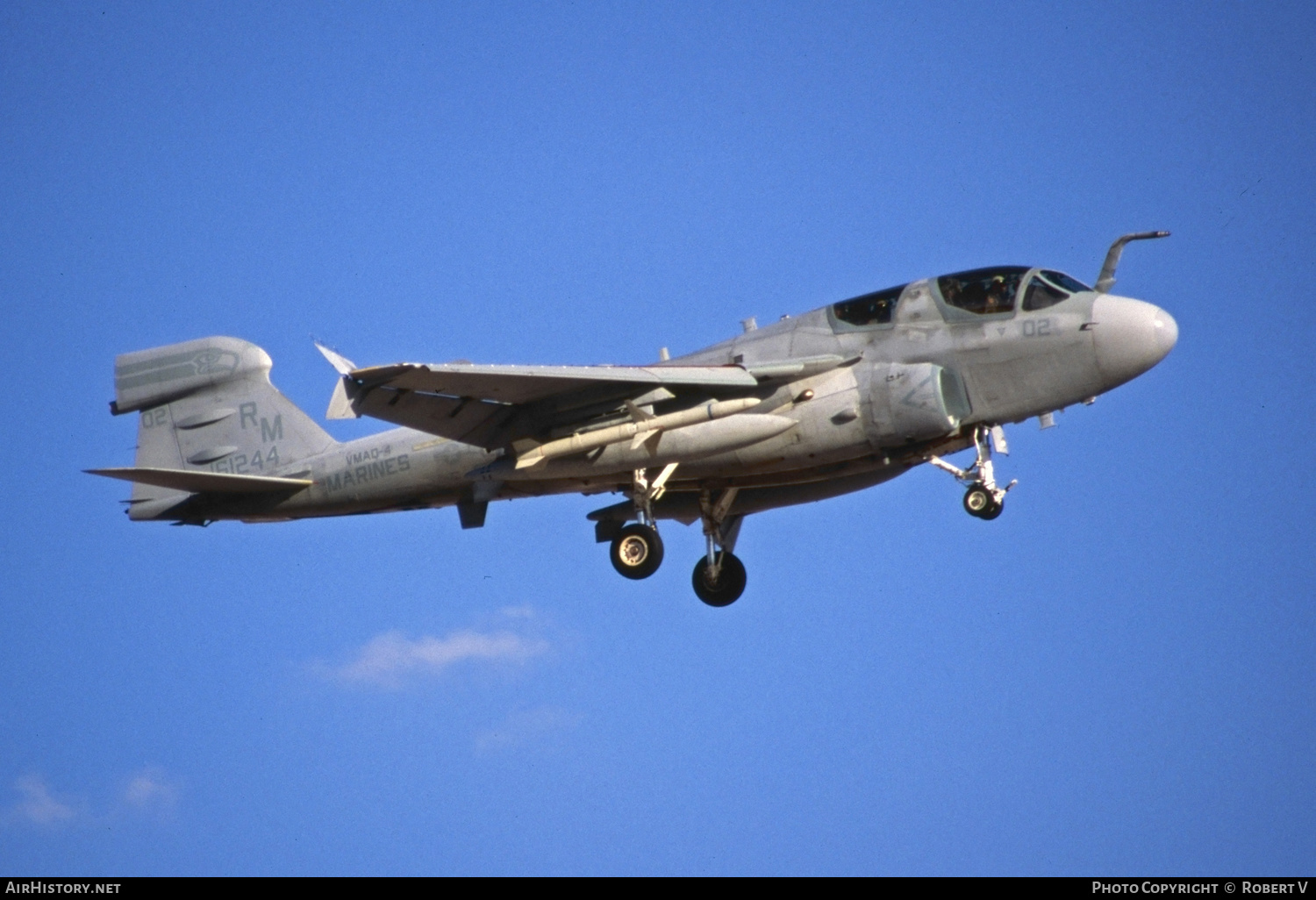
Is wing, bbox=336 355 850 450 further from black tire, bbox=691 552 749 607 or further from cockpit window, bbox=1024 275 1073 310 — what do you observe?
black tire, bbox=691 552 749 607

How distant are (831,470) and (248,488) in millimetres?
8244

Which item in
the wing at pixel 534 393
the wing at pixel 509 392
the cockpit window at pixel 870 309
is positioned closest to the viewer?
the wing at pixel 509 392

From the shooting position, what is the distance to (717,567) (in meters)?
24.1

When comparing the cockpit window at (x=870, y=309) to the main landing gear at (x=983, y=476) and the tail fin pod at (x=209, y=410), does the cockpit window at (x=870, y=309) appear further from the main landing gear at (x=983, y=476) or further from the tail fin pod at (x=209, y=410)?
the tail fin pod at (x=209, y=410)

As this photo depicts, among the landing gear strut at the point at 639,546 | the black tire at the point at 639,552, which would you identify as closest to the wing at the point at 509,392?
the landing gear strut at the point at 639,546

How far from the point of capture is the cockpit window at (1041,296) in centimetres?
2103

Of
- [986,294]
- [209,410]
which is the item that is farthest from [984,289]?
[209,410]

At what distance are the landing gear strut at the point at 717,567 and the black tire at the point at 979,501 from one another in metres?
3.94

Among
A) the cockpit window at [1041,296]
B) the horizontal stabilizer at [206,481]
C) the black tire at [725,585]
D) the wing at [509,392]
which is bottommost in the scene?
the black tire at [725,585]

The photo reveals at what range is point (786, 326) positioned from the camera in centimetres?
2184

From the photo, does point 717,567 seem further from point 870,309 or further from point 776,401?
point 870,309

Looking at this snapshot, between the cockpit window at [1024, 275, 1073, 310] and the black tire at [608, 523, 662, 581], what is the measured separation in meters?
5.84

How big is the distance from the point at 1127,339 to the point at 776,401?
451cm

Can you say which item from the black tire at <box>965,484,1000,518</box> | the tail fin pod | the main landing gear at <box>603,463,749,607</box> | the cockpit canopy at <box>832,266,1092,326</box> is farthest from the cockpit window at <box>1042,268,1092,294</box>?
the tail fin pod
